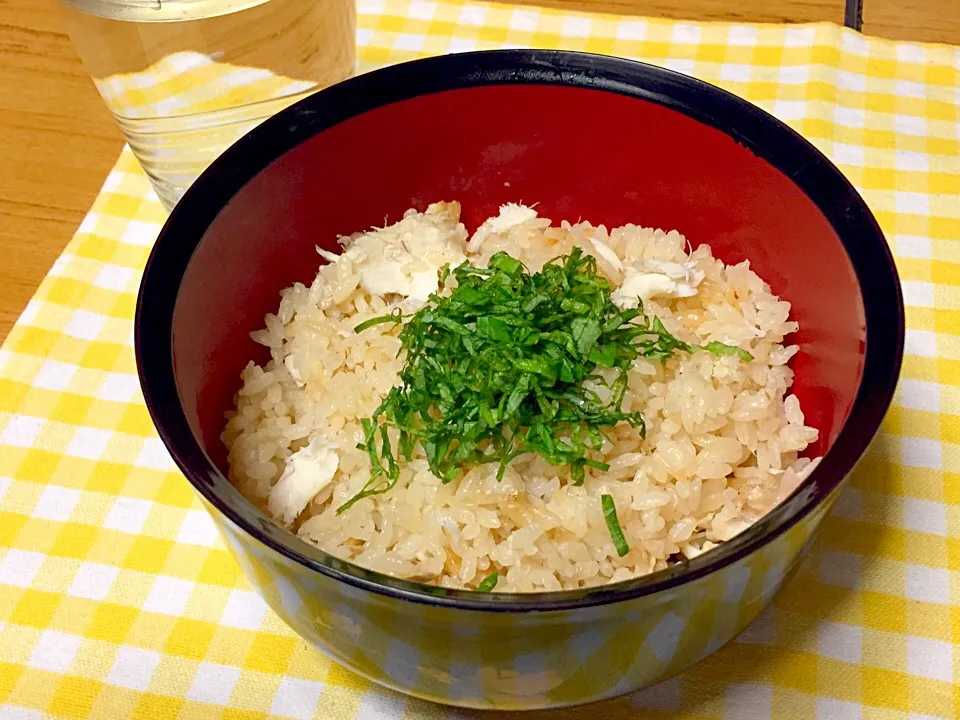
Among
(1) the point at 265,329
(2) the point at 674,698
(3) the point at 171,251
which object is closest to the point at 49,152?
(1) the point at 265,329

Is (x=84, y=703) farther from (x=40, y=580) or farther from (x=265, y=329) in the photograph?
(x=265, y=329)

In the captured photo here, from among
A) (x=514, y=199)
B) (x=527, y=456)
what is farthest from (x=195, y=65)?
(x=527, y=456)

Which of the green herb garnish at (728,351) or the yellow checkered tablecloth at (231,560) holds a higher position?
the green herb garnish at (728,351)

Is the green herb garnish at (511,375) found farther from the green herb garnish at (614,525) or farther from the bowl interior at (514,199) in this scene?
the bowl interior at (514,199)

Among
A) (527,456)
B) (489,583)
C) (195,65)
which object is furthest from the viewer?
(195,65)

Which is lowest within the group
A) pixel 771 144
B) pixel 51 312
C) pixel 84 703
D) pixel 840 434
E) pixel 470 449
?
pixel 84 703

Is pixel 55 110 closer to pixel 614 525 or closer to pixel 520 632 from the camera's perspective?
pixel 614 525

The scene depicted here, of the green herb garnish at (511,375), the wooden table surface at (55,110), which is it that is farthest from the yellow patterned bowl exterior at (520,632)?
the wooden table surface at (55,110)
